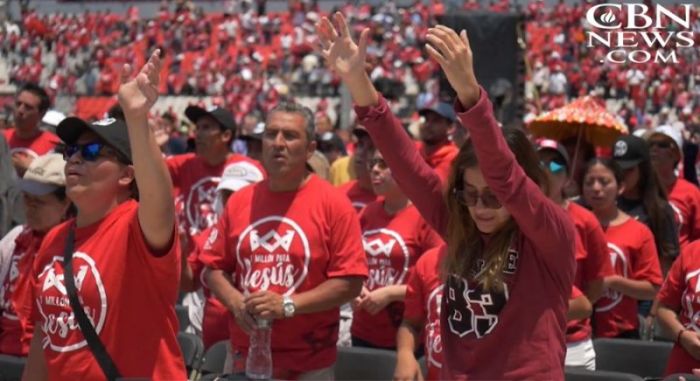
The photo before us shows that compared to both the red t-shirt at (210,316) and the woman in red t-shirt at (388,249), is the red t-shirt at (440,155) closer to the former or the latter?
the woman in red t-shirt at (388,249)

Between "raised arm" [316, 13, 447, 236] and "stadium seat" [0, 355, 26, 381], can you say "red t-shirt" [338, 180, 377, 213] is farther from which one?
"raised arm" [316, 13, 447, 236]

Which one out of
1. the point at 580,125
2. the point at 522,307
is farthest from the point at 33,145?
the point at 522,307

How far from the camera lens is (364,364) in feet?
16.5

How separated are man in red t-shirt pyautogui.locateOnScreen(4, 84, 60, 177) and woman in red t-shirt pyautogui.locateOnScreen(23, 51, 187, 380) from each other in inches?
181

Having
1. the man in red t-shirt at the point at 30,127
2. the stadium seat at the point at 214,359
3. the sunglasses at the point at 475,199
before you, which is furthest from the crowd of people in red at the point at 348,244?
the stadium seat at the point at 214,359

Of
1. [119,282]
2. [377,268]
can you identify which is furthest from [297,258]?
[119,282]

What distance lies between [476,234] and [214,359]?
233 centimetres

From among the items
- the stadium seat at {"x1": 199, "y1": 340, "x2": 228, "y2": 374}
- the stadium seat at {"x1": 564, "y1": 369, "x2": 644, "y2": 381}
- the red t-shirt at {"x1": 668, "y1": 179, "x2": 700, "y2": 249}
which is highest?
the red t-shirt at {"x1": 668, "y1": 179, "x2": 700, "y2": 249}

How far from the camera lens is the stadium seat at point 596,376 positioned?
441 cm

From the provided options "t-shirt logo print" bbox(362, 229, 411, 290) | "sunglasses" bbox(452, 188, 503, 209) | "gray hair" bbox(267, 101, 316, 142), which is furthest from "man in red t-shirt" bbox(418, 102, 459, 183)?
"sunglasses" bbox(452, 188, 503, 209)

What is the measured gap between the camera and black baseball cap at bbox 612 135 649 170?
656cm

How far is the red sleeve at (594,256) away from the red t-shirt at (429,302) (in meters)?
0.79

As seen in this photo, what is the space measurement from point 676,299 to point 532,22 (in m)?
20.1

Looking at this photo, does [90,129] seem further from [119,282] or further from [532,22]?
[532,22]
